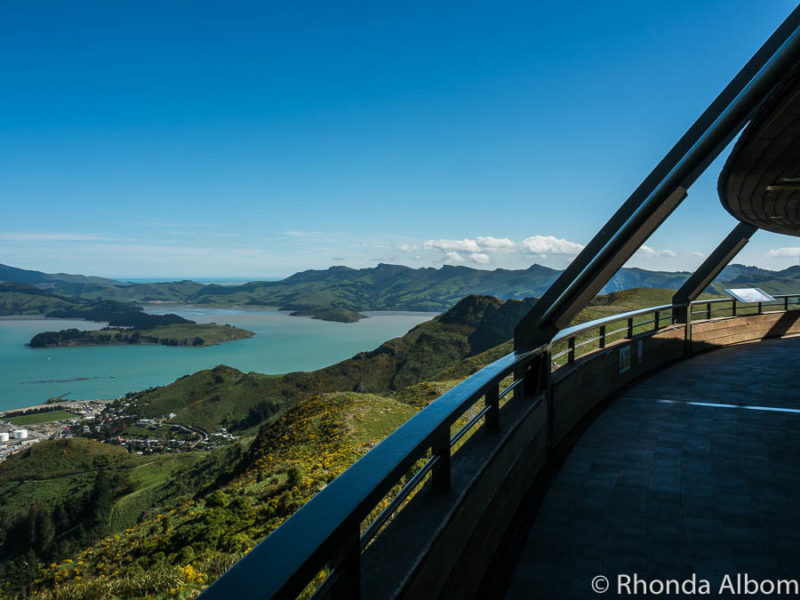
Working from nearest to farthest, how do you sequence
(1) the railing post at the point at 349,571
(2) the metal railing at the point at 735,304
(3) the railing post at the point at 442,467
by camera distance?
1. (1) the railing post at the point at 349,571
2. (3) the railing post at the point at 442,467
3. (2) the metal railing at the point at 735,304

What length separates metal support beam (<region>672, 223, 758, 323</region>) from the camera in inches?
385

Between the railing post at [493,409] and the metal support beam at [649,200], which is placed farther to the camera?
the metal support beam at [649,200]

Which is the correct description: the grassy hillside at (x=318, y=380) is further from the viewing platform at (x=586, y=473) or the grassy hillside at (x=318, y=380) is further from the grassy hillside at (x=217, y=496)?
the viewing platform at (x=586, y=473)

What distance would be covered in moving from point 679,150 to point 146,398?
13016 centimetres

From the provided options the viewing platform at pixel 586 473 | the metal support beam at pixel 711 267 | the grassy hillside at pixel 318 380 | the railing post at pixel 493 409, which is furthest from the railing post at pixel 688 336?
the grassy hillside at pixel 318 380

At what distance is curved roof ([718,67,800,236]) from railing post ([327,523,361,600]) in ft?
16.3

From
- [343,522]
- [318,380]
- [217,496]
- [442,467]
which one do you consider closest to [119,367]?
[318,380]

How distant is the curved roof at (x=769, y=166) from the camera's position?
4.57m

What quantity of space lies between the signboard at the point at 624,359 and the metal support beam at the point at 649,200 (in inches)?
124

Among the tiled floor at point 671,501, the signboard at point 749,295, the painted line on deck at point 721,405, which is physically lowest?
the tiled floor at point 671,501

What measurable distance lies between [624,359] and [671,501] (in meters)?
3.93

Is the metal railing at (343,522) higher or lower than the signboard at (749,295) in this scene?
lower

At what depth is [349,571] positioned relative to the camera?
1217mm

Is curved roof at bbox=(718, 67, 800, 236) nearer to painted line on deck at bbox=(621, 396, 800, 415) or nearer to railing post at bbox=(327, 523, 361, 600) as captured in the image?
painted line on deck at bbox=(621, 396, 800, 415)
